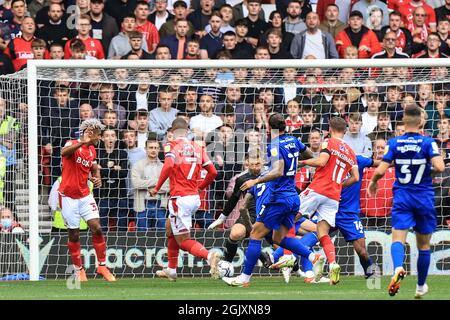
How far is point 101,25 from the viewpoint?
20156mm

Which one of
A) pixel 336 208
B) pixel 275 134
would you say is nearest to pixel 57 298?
pixel 275 134

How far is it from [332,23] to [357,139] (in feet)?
12.6

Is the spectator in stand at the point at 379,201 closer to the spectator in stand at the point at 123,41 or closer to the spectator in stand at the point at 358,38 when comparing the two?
the spectator in stand at the point at 358,38

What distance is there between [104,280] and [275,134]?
3.76 metres

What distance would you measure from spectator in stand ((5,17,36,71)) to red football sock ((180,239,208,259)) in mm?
5358

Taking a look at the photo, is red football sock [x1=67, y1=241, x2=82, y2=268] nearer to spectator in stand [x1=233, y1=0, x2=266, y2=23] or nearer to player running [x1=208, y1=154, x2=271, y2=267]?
player running [x1=208, y1=154, x2=271, y2=267]

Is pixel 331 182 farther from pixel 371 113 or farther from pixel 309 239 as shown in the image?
pixel 371 113

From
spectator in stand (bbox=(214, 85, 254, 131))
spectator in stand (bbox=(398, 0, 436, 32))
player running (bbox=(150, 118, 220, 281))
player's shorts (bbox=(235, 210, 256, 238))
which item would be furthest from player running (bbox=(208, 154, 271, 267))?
spectator in stand (bbox=(398, 0, 436, 32))

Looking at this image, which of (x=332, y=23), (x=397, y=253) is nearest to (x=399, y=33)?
(x=332, y=23)

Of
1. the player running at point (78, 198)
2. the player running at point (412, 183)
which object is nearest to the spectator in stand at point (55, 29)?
the player running at point (78, 198)

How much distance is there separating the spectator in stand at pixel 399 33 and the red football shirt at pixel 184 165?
6295 mm

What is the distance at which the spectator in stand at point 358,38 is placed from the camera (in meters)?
20.6

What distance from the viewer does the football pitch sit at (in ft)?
41.9

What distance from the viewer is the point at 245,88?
1831 cm
